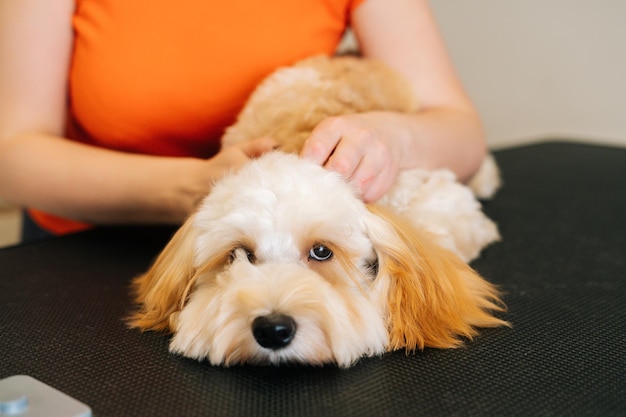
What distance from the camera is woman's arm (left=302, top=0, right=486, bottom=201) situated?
1159mm

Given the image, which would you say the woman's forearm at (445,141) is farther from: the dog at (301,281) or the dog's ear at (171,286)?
the dog's ear at (171,286)

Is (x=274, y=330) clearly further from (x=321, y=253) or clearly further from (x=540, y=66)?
(x=540, y=66)

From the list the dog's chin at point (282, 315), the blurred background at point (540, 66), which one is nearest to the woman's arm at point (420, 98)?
the dog's chin at point (282, 315)

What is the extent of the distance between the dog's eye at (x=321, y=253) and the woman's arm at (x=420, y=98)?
0.21 metres

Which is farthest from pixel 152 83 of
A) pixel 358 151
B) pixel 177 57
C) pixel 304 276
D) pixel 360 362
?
pixel 360 362

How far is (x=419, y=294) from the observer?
879mm

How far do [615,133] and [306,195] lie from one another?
2.06 meters

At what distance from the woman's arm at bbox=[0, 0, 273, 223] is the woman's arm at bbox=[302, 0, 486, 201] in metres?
0.36

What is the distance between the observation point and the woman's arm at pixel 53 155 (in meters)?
1.21

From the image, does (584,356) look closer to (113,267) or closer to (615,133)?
(113,267)

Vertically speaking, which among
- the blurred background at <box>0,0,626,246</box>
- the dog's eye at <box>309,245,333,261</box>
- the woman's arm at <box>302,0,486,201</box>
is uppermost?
the woman's arm at <box>302,0,486,201</box>

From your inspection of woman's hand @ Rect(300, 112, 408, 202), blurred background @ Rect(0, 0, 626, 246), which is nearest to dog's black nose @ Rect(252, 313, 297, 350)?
woman's hand @ Rect(300, 112, 408, 202)

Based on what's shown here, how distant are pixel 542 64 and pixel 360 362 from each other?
2.12 meters

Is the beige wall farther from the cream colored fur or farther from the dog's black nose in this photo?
the dog's black nose
